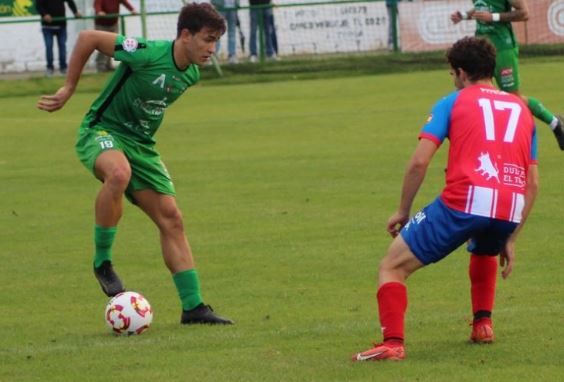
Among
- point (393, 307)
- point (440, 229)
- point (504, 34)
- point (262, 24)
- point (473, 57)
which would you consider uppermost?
point (473, 57)

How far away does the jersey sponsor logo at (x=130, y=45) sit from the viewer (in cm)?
854

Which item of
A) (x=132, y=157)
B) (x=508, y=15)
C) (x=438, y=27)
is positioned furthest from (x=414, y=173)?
(x=438, y=27)

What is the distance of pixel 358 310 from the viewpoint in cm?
874

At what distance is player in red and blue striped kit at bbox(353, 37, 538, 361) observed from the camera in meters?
6.96

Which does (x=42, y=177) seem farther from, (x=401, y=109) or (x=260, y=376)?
(x=260, y=376)

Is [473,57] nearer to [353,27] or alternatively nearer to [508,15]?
[508,15]

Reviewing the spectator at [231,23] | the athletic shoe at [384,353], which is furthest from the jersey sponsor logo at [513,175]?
the spectator at [231,23]

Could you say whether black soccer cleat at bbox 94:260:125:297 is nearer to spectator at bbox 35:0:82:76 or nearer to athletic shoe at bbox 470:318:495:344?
athletic shoe at bbox 470:318:495:344

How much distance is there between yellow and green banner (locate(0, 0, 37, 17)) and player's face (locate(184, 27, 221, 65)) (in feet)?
87.2

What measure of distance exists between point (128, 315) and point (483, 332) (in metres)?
2.10

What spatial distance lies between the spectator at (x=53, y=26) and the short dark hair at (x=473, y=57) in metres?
22.9

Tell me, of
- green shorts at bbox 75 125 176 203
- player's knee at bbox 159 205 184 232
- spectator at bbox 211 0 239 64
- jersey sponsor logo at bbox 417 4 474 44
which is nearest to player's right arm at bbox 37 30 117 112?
green shorts at bbox 75 125 176 203

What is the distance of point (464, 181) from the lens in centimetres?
695

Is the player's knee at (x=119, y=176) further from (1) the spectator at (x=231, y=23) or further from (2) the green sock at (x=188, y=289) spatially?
(1) the spectator at (x=231, y=23)
